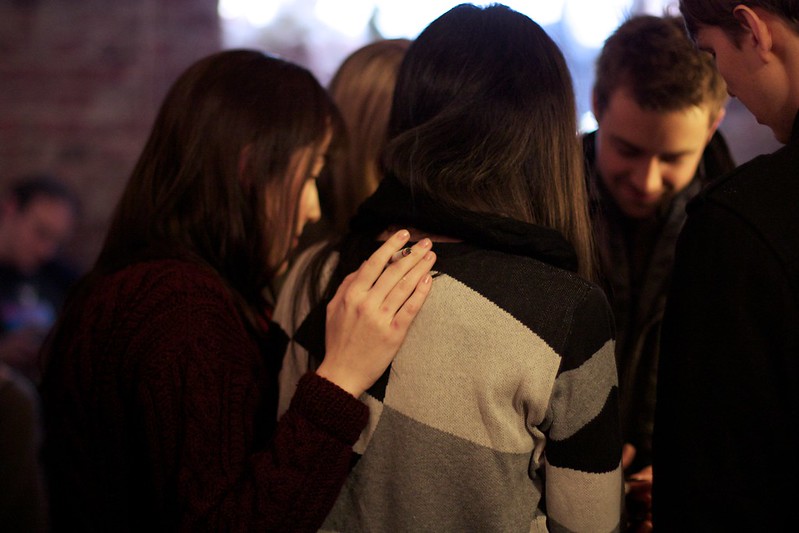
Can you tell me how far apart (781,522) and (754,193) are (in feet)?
1.30

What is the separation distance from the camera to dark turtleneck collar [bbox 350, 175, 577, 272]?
944 mm

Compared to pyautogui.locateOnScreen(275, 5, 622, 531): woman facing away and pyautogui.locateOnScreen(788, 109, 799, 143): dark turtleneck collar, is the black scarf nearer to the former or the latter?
pyautogui.locateOnScreen(275, 5, 622, 531): woman facing away

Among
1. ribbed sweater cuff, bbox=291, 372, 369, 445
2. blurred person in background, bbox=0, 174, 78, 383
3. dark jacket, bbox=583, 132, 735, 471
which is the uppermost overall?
ribbed sweater cuff, bbox=291, 372, 369, 445

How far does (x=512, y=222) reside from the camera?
0.95 metres

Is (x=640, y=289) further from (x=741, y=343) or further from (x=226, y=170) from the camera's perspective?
(x=226, y=170)

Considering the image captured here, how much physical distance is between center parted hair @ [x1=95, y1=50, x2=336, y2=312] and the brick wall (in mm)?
2297

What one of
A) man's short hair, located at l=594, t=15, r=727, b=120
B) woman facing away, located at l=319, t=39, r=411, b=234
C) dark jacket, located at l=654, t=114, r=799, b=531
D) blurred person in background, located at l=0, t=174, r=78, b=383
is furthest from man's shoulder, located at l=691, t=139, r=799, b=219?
blurred person in background, located at l=0, t=174, r=78, b=383

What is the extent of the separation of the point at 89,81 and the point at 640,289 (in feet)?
9.28

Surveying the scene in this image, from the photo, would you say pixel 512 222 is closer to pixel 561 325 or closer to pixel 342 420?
pixel 561 325

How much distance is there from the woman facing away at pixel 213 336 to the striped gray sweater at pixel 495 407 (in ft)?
0.15

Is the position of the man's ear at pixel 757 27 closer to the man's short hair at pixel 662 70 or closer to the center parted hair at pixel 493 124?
the center parted hair at pixel 493 124

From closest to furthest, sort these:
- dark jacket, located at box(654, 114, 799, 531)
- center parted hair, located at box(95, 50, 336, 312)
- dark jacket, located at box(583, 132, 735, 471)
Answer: dark jacket, located at box(654, 114, 799, 531) → center parted hair, located at box(95, 50, 336, 312) → dark jacket, located at box(583, 132, 735, 471)

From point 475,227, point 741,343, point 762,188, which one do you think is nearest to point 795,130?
point 762,188

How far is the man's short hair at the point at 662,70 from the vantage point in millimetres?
1525
